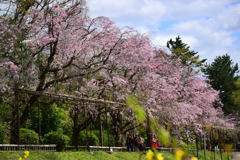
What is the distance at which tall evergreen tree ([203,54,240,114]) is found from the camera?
5347 centimetres

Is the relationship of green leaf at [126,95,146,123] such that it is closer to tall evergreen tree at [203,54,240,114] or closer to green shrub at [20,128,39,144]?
green shrub at [20,128,39,144]

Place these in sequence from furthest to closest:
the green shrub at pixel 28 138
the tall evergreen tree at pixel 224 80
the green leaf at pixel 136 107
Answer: the tall evergreen tree at pixel 224 80 → the green shrub at pixel 28 138 → the green leaf at pixel 136 107

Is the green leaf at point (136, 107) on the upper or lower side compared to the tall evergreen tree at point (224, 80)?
lower

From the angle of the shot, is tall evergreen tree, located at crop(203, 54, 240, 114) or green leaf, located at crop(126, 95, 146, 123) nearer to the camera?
green leaf, located at crop(126, 95, 146, 123)

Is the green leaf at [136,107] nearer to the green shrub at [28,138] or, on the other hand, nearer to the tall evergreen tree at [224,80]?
the green shrub at [28,138]

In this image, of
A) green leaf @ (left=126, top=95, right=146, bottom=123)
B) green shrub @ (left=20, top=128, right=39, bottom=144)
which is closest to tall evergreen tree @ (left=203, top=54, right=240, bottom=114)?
green shrub @ (left=20, top=128, right=39, bottom=144)

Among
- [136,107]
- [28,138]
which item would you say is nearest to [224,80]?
[28,138]

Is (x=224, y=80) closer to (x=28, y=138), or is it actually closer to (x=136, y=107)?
(x=28, y=138)

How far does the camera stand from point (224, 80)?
179 feet

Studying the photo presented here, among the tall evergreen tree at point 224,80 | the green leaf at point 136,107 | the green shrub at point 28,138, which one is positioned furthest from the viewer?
the tall evergreen tree at point 224,80

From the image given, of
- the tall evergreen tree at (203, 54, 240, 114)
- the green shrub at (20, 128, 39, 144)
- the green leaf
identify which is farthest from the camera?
the tall evergreen tree at (203, 54, 240, 114)

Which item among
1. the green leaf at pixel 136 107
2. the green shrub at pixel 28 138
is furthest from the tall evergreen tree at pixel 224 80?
the green leaf at pixel 136 107

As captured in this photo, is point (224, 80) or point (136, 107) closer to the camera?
point (136, 107)

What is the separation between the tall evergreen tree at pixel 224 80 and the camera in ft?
175
